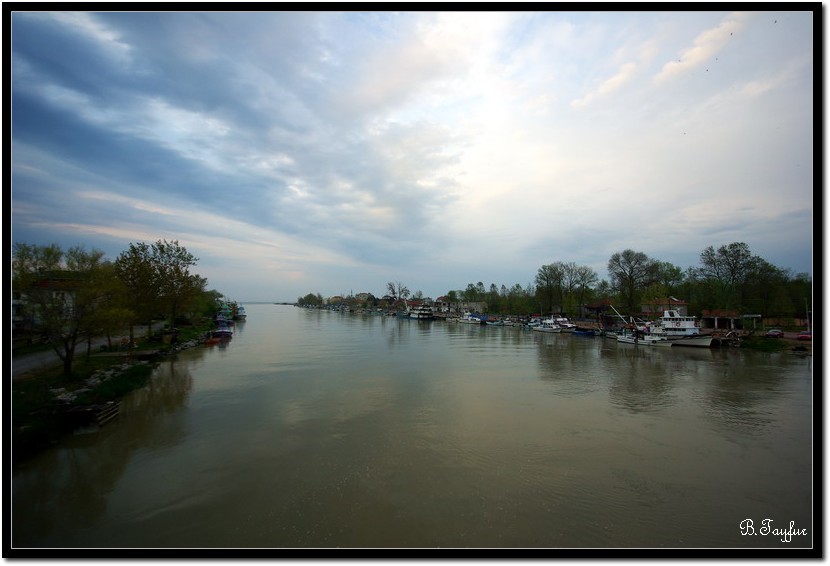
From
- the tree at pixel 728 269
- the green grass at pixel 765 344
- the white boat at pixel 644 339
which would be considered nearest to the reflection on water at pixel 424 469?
the green grass at pixel 765 344

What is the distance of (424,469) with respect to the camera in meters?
10.2

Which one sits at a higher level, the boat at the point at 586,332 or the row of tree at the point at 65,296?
the row of tree at the point at 65,296

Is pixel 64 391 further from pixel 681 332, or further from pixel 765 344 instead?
pixel 765 344

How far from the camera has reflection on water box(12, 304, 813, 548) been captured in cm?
759

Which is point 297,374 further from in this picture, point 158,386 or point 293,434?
point 293,434

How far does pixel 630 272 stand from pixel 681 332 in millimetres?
26230

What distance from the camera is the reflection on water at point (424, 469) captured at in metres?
7.59

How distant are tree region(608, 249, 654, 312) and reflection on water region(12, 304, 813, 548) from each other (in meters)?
49.5

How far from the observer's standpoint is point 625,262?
67.9 m

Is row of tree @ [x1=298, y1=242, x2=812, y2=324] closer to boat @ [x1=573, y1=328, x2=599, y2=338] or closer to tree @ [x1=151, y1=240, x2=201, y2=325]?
boat @ [x1=573, y1=328, x2=599, y2=338]

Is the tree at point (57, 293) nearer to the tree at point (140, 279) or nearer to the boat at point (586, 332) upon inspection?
the tree at point (140, 279)

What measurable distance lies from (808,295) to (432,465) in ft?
190
